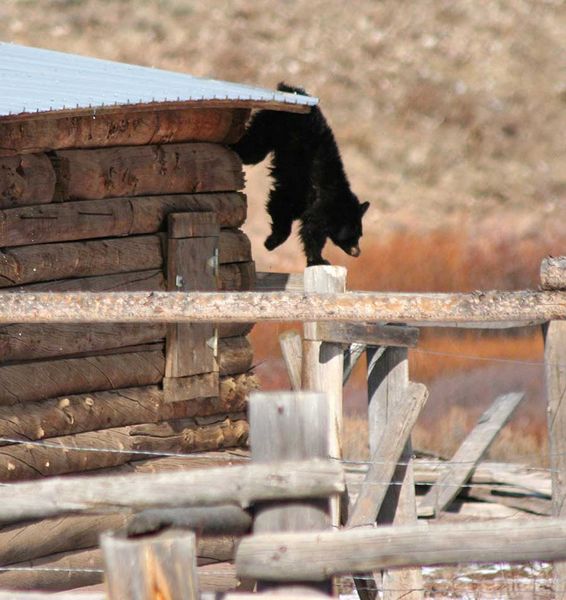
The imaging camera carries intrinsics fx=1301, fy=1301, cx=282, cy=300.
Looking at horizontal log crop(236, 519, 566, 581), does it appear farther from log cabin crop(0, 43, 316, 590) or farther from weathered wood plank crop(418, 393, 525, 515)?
weathered wood plank crop(418, 393, 525, 515)

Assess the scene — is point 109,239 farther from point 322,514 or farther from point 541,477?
point 541,477

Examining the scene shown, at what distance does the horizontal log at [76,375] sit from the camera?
712 cm

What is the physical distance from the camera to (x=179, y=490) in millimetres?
3781

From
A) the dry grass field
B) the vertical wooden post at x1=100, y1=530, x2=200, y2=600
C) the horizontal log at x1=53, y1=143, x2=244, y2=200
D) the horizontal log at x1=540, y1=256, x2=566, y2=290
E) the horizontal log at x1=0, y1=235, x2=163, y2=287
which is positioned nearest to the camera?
the vertical wooden post at x1=100, y1=530, x2=200, y2=600

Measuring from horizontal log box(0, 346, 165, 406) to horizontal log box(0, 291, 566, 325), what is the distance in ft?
5.64

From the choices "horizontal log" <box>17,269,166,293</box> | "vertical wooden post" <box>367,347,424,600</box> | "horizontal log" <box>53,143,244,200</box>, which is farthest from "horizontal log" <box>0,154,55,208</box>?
"vertical wooden post" <box>367,347,424,600</box>

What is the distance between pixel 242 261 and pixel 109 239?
1295mm

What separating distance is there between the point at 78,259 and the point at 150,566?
4.14 metres

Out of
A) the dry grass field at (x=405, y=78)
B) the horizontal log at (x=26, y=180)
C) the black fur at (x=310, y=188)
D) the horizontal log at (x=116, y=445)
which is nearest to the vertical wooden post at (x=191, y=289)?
the horizontal log at (x=116, y=445)

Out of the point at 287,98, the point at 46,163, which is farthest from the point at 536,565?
the point at 46,163

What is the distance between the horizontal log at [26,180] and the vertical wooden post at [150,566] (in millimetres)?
3740

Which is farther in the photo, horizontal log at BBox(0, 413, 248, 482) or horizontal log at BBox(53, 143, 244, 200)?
horizontal log at BBox(53, 143, 244, 200)

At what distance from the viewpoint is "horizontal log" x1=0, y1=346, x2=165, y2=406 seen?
712 cm

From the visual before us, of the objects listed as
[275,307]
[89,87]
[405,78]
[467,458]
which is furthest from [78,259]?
[405,78]
